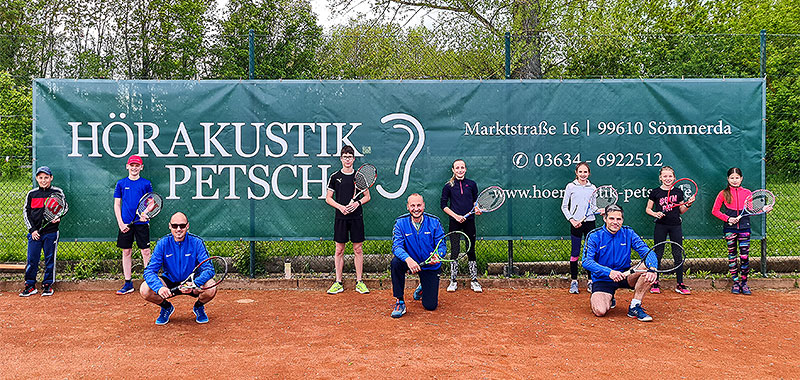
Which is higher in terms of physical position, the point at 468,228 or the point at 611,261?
the point at 468,228

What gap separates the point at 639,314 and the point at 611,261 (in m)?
0.54

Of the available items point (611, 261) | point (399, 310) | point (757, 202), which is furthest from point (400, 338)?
point (757, 202)

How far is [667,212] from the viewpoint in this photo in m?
6.59

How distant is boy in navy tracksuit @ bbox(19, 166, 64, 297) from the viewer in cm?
645

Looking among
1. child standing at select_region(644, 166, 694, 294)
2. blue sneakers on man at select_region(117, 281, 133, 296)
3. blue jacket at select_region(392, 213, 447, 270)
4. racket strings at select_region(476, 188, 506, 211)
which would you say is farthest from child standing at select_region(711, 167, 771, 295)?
blue sneakers on man at select_region(117, 281, 133, 296)

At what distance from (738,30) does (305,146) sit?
2966 centimetres

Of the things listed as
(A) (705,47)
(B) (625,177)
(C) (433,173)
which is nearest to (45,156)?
(C) (433,173)

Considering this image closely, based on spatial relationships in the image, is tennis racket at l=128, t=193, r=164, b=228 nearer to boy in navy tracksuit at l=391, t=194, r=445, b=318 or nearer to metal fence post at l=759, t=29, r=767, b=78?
boy in navy tracksuit at l=391, t=194, r=445, b=318

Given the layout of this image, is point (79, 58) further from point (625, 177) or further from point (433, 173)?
point (625, 177)

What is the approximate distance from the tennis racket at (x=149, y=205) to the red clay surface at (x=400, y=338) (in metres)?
0.93

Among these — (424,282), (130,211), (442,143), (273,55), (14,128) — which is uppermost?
(273,55)

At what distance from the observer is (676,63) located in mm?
7535

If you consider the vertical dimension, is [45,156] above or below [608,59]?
below

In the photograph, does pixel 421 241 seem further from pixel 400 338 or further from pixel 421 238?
pixel 400 338
